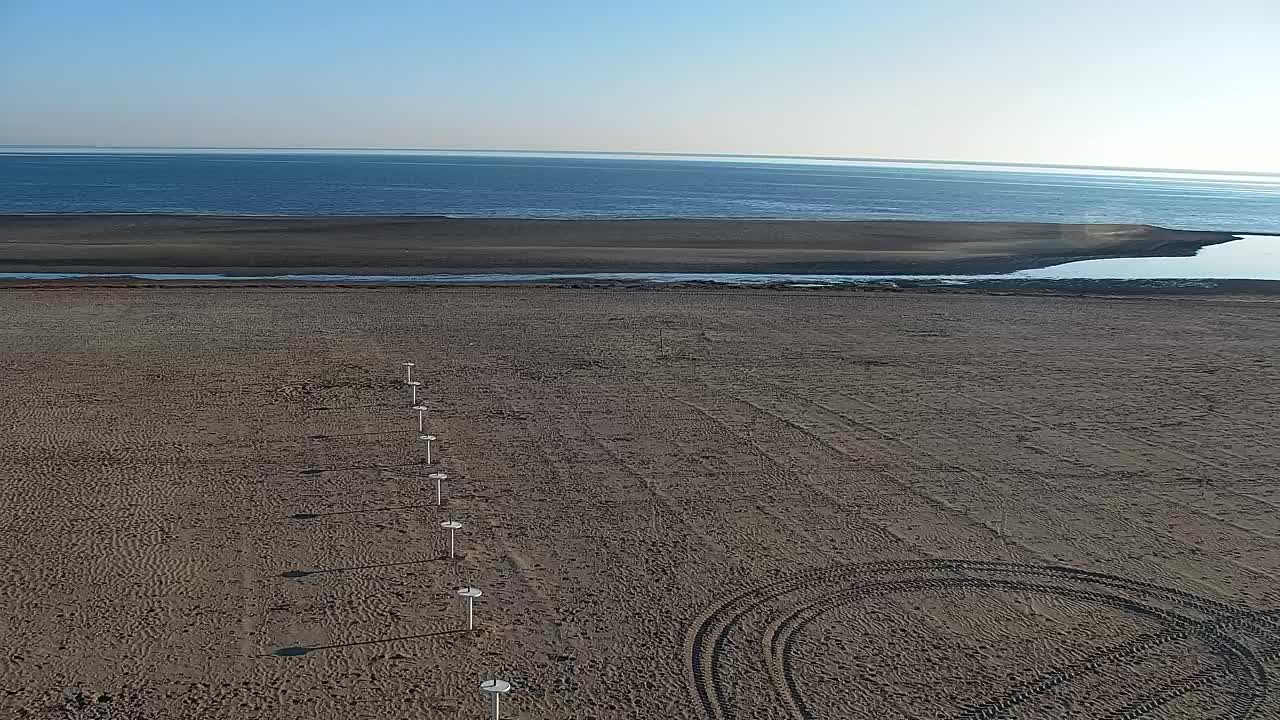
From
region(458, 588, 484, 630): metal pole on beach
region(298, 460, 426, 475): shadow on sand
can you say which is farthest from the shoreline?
region(458, 588, 484, 630): metal pole on beach

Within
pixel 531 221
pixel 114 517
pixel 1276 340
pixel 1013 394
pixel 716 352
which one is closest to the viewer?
pixel 114 517

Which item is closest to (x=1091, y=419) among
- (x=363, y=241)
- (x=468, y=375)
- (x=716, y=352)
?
(x=716, y=352)

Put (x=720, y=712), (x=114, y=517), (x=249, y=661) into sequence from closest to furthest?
(x=720, y=712) → (x=249, y=661) → (x=114, y=517)

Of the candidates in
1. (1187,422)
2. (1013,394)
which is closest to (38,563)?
(1013,394)

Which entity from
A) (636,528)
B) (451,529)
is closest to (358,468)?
(451,529)

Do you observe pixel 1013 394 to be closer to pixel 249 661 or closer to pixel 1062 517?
pixel 1062 517

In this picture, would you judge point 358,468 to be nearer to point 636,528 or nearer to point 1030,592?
point 636,528

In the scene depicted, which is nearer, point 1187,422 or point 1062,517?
point 1062,517
